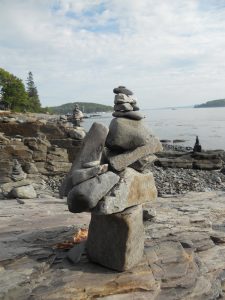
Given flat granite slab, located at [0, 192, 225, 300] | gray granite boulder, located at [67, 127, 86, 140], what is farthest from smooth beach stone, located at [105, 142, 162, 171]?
gray granite boulder, located at [67, 127, 86, 140]

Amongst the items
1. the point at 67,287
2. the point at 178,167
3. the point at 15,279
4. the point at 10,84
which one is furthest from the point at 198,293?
the point at 10,84

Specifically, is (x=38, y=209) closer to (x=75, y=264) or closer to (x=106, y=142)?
(x=75, y=264)

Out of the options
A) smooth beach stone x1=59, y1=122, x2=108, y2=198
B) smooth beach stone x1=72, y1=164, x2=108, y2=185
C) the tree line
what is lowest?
smooth beach stone x1=72, y1=164, x2=108, y2=185

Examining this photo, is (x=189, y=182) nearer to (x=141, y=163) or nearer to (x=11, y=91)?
(x=141, y=163)

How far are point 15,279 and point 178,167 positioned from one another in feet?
72.0

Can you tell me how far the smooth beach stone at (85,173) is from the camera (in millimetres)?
5203

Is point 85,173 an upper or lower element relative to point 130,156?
lower

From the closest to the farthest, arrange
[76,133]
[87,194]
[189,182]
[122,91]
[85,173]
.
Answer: [87,194]
[85,173]
[122,91]
[189,182]
[76,133]

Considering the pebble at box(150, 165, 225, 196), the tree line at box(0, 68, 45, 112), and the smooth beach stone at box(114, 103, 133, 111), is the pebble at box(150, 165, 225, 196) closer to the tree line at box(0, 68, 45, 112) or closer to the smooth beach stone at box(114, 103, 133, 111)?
the smooth beach stone at box(114, 103, 133, 111)

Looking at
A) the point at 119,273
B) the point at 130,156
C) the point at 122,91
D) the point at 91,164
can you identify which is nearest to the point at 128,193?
the point at 130,156

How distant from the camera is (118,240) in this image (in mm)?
5613

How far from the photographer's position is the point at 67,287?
16.4 feet

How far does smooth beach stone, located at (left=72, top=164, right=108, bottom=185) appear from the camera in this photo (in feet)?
17.1

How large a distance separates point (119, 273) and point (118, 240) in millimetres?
465
